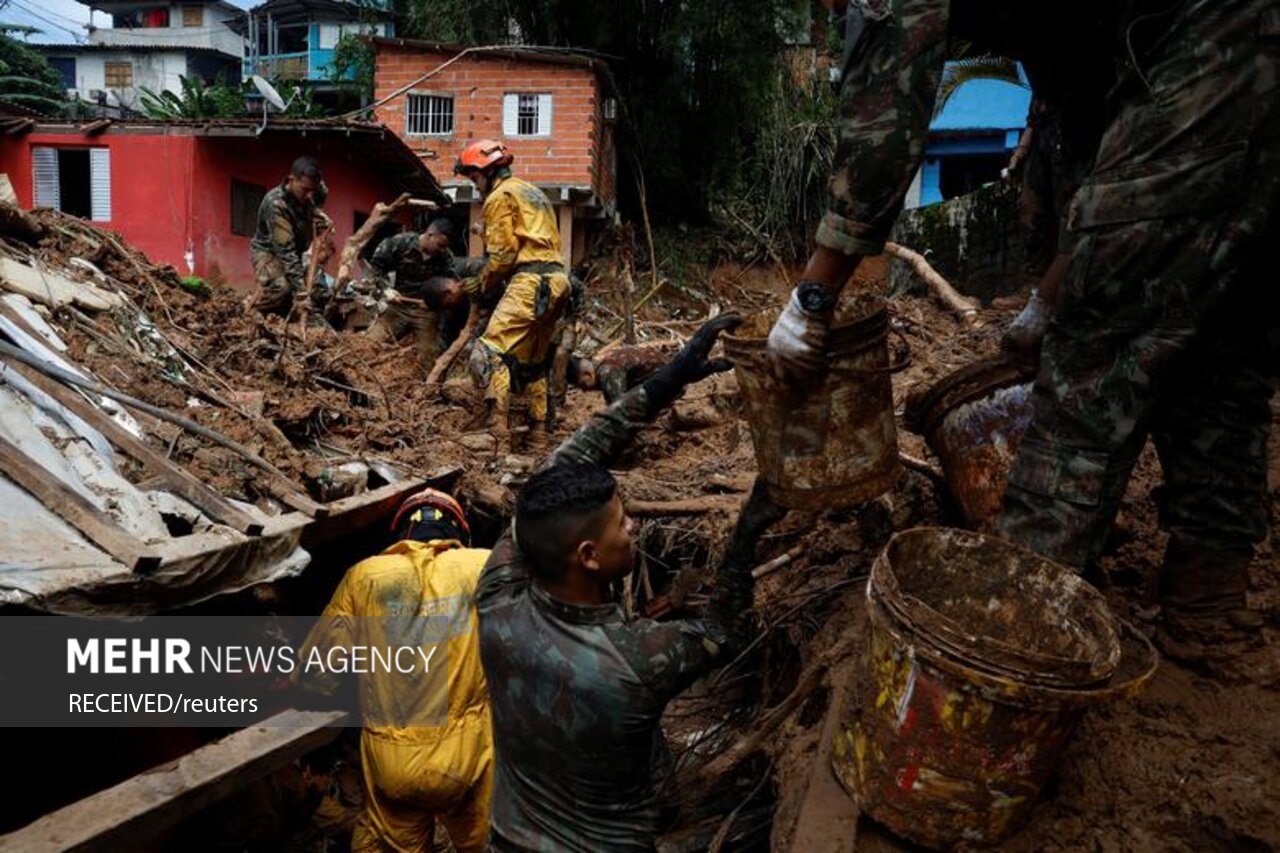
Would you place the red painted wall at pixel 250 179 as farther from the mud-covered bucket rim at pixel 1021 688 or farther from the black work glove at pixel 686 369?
the mud-covered bucket rim at pixel 1021 688

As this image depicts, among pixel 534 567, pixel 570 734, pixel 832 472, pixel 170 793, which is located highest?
pixel 832 472

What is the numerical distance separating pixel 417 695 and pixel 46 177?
52.9ft

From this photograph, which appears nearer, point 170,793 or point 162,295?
point 170,793

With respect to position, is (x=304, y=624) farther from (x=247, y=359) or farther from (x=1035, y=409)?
(x=1035, y=409)

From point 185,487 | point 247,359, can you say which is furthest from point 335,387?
point 185,487

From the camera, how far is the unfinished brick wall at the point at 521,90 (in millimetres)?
17219

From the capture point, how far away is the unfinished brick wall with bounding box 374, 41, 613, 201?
17219 mm

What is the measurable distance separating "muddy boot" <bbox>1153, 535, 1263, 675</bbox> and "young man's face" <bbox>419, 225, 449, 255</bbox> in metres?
7.37

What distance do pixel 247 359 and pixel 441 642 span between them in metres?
3.71

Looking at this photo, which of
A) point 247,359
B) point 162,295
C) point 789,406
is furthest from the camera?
point 162,295

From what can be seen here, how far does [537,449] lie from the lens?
696cm

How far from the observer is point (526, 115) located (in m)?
17.6

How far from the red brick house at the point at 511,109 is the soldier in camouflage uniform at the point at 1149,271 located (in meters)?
15.8

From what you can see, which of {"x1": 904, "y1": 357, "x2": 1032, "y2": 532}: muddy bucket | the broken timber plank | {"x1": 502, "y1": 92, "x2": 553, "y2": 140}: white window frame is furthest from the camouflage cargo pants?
{"x1": 502, "y1": 92, "x2": 553, "y2": 140}: white window frame
